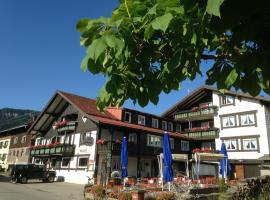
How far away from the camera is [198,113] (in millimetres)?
43250

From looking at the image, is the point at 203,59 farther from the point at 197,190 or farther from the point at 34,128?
the point at 34,128

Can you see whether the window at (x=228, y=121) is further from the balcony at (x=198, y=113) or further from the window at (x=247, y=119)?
the balcony at (x=198, y=113)

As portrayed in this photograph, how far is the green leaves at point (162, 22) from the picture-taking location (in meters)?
2.17

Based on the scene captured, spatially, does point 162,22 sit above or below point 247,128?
below

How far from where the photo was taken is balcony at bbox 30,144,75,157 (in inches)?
1513

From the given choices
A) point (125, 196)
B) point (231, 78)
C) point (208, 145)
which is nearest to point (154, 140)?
point (208, 145)

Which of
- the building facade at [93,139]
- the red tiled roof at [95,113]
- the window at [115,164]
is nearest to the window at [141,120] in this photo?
the building facade at [93,139]

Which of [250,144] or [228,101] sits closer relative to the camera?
[250,144]

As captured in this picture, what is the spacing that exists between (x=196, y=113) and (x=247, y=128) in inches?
294

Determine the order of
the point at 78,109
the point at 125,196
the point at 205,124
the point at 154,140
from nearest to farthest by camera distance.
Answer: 1. the point at 125,196
2. the point at 78,109
3. the point at 154,140
4. the point at 205,124

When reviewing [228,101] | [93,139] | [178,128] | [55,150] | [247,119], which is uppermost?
[228,101]

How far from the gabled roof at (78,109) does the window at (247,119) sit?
8.06 metres

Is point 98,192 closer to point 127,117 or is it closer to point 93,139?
point 93,139

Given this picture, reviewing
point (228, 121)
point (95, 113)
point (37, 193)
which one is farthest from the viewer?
point (228, 121)
